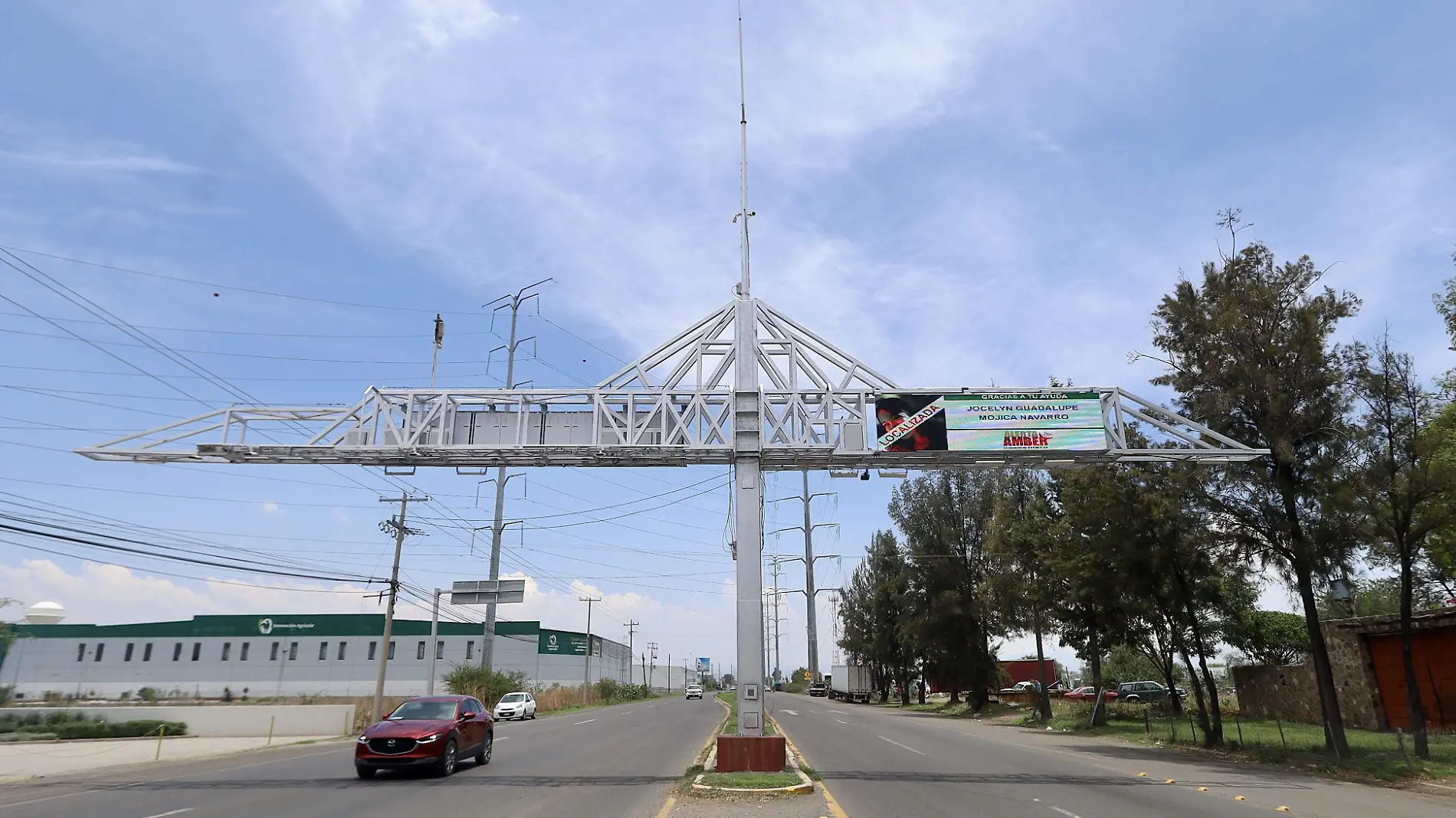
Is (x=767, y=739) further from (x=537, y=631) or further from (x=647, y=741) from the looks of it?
(x=537, y=631)

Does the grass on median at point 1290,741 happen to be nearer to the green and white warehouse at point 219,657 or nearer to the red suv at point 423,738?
the red suv at point 423,738

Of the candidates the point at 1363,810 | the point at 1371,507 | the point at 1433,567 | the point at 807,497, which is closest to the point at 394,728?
the point at 1363,810

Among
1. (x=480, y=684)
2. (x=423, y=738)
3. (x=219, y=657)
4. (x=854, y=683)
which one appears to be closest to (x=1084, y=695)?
(x=854, y=683)

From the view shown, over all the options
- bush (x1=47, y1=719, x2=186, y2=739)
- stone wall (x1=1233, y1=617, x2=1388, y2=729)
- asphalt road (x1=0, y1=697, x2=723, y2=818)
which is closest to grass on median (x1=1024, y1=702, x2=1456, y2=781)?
stone wall (x1=1233, y1=617, x2=1388, y2=729)

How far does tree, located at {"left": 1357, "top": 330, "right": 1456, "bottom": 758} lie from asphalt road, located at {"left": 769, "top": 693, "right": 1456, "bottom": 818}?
543 cm

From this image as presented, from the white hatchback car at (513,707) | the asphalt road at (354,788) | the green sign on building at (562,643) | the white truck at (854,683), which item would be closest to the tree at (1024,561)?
the asphalt road at (354,788)

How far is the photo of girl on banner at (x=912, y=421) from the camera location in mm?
18812

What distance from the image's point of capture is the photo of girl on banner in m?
18.8

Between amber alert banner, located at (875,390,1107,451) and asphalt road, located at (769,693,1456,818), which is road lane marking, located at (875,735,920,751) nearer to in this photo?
asphalt road, located at (769,693,1456,818)

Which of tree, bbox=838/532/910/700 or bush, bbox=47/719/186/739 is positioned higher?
tree, bbox=838/532/910/700

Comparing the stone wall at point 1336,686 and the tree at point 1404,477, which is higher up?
the tree at point 1404,477

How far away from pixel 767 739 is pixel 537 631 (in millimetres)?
77575

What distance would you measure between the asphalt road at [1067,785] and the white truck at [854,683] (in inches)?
1883

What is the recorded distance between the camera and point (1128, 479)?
24.8 metres
